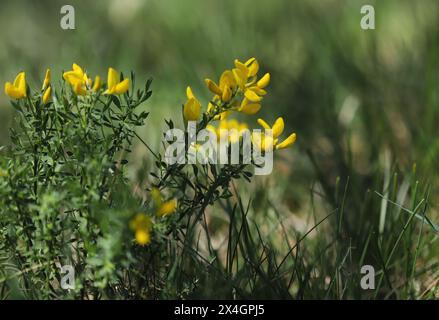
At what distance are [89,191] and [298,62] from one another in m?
2.12

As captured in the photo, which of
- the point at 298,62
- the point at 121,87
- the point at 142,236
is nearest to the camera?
the point at 142,236

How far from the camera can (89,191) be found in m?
1.21

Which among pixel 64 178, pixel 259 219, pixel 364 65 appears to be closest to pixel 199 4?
pixel 364 65

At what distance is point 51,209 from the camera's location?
3.92 ft

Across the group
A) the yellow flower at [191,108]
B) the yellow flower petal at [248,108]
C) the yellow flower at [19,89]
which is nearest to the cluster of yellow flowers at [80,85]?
the yellow flower at [19,89]

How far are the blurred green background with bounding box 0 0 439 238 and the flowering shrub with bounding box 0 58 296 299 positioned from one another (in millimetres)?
683

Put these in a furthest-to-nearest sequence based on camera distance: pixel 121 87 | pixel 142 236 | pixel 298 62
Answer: pixel 298 62, pixel 121 87, pixel 142 236

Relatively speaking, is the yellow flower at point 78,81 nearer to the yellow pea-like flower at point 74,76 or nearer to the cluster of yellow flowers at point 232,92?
the yellow pea-like flower at point 74,76

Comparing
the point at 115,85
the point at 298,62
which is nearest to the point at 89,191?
the point at 115,85

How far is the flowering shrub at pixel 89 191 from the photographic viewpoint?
1.23m

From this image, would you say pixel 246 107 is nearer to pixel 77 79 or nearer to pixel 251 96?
pixel 251 96
